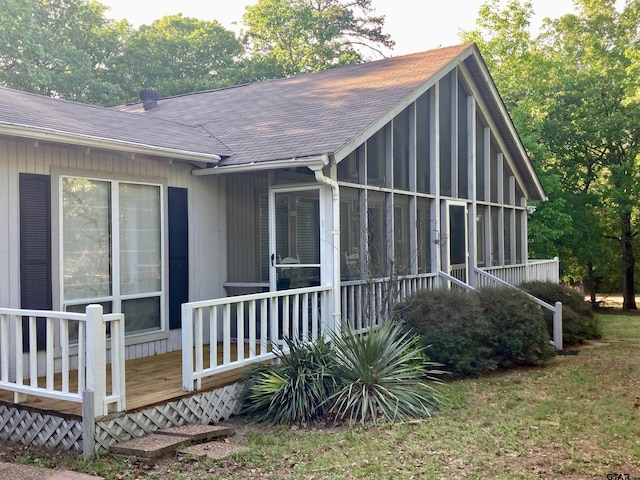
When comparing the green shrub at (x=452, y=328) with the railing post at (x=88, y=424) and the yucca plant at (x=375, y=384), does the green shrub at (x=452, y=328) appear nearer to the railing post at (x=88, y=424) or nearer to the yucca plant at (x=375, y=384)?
the yucca plant at (x=375, y=384)

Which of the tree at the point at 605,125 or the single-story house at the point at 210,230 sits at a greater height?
the tree at the point at 605,125

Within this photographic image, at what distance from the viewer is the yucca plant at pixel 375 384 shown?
6176 millimetres

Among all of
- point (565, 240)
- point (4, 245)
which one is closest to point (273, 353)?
point (4, 245)

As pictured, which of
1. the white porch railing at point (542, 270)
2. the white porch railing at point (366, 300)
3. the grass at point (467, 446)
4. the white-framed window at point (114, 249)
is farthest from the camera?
the white porch railing at point (542, 270)

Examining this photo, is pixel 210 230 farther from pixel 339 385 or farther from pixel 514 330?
pixel 514 330

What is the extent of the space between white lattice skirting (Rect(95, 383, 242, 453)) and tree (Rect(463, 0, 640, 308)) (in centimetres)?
1555

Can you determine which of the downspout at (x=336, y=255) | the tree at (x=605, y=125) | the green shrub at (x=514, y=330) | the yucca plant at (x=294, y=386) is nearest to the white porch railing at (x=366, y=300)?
the downspout at (x=336, y=255)

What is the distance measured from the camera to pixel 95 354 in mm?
5031

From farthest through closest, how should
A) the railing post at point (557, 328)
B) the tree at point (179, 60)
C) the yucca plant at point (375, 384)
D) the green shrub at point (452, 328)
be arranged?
the tree at point (179, 60), the railing post at point (557, 328), the green shrub at point (452, 328), the yucca plant at point (375, 384)

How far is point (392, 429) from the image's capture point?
5785 mm

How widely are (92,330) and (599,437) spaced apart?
14.4ft

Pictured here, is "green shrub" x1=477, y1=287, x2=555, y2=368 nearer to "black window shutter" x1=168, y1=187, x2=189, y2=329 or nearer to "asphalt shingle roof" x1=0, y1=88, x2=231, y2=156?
"black window shutter" x1=168, y1=187, x2=189, y2=329

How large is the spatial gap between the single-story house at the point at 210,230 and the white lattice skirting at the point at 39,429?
0.02 m

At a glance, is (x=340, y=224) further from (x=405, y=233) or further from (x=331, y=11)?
(x=331, y=11)
